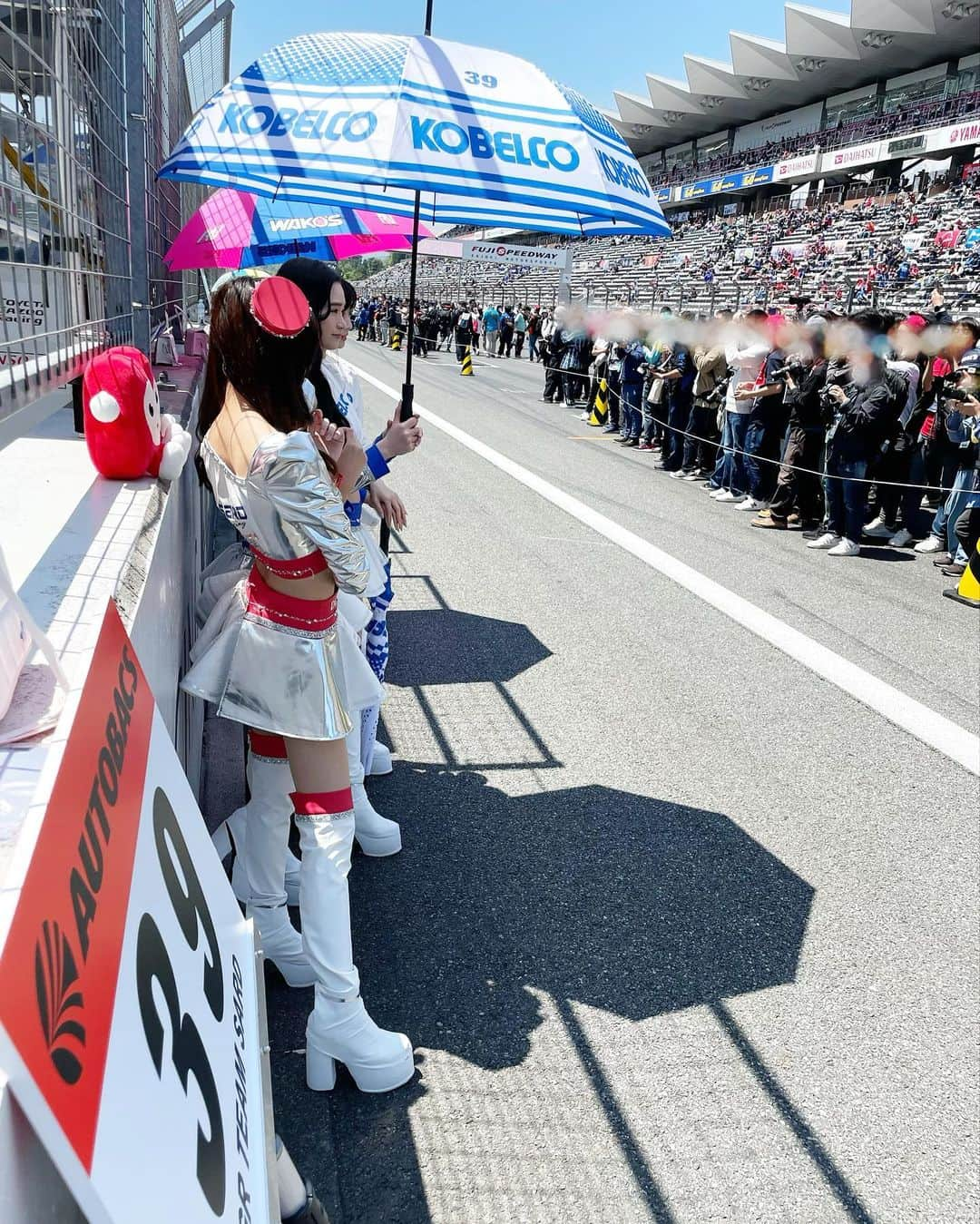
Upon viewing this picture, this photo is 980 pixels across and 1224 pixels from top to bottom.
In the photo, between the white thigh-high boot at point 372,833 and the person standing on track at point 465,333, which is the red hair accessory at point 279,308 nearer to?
the white thigh-high boot at point 372,833

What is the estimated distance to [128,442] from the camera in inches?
87.1

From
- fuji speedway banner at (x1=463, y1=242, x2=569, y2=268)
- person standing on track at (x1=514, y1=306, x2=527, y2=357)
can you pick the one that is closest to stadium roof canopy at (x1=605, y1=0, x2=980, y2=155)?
person standing on track at (x1=514, y1=306, x2=527, y2=357)

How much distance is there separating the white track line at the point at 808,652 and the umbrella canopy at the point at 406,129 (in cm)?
272

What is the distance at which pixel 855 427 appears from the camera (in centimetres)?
748

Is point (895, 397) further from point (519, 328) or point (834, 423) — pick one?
point (519, 328)

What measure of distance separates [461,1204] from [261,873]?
932 millimetres

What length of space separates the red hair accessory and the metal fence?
1.31 feet

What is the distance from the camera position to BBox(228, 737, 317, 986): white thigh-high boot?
2.37 meters

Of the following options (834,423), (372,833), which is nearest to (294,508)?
(372,833)

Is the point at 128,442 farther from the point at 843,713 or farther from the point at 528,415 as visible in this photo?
the point at 528,415

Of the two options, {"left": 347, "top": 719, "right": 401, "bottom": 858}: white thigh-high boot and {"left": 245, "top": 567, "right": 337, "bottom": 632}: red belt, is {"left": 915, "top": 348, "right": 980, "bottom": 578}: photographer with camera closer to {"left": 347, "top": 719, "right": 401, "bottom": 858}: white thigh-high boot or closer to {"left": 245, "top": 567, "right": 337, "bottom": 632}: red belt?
{"left": 347, "top": 719, "right": 401, "bottom": 858}: white thigh-high boot

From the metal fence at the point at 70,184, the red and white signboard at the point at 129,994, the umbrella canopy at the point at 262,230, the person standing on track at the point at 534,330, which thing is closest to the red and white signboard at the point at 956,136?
the person standing on track at the point at 534,330

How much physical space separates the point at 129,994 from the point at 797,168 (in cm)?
6892

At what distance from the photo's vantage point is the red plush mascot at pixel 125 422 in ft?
6.82
